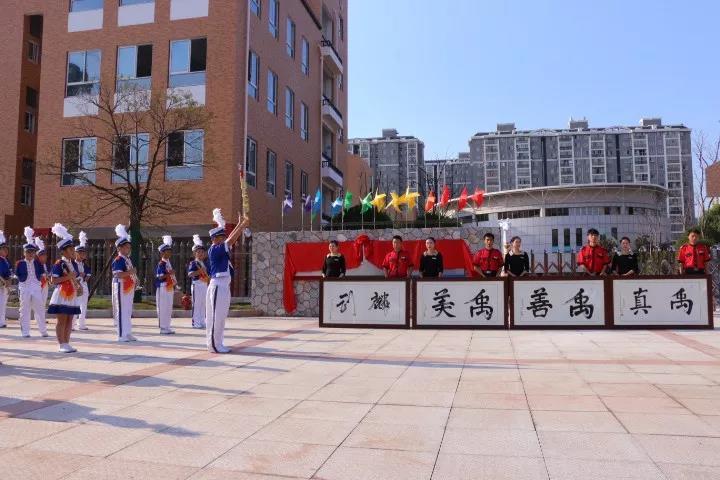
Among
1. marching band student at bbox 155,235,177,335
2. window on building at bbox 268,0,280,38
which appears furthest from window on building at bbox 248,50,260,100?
marching band student at bbox 155,235,177,335

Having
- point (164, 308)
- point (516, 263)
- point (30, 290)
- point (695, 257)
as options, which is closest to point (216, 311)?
point (164, 308)

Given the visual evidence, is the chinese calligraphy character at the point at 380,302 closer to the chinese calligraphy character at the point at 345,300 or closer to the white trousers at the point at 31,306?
the chinese calligraphy character at the point at 345,300

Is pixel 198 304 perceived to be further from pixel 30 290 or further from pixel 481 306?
pixel 481 306

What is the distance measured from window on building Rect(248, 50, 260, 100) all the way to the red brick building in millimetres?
42

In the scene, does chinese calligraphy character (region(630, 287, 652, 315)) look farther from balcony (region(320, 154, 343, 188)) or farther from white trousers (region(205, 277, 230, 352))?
balcony (region(320, 154, 343, 188))

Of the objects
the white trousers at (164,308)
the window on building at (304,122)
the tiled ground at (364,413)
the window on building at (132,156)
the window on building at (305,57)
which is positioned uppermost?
the window on building at (305,57)

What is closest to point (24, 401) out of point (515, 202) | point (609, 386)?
point (609, 386)

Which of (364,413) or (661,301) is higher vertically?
(661,301)

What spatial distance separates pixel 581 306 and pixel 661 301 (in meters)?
1.55

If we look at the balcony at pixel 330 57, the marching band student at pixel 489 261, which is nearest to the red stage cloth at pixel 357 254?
the marching band student at pixel 489 261

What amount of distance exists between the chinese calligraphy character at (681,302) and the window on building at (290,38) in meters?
21.3

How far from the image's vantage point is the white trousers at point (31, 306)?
452 inches

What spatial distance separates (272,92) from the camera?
83.6ft

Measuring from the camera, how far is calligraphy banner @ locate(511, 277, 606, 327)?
1146 cm
